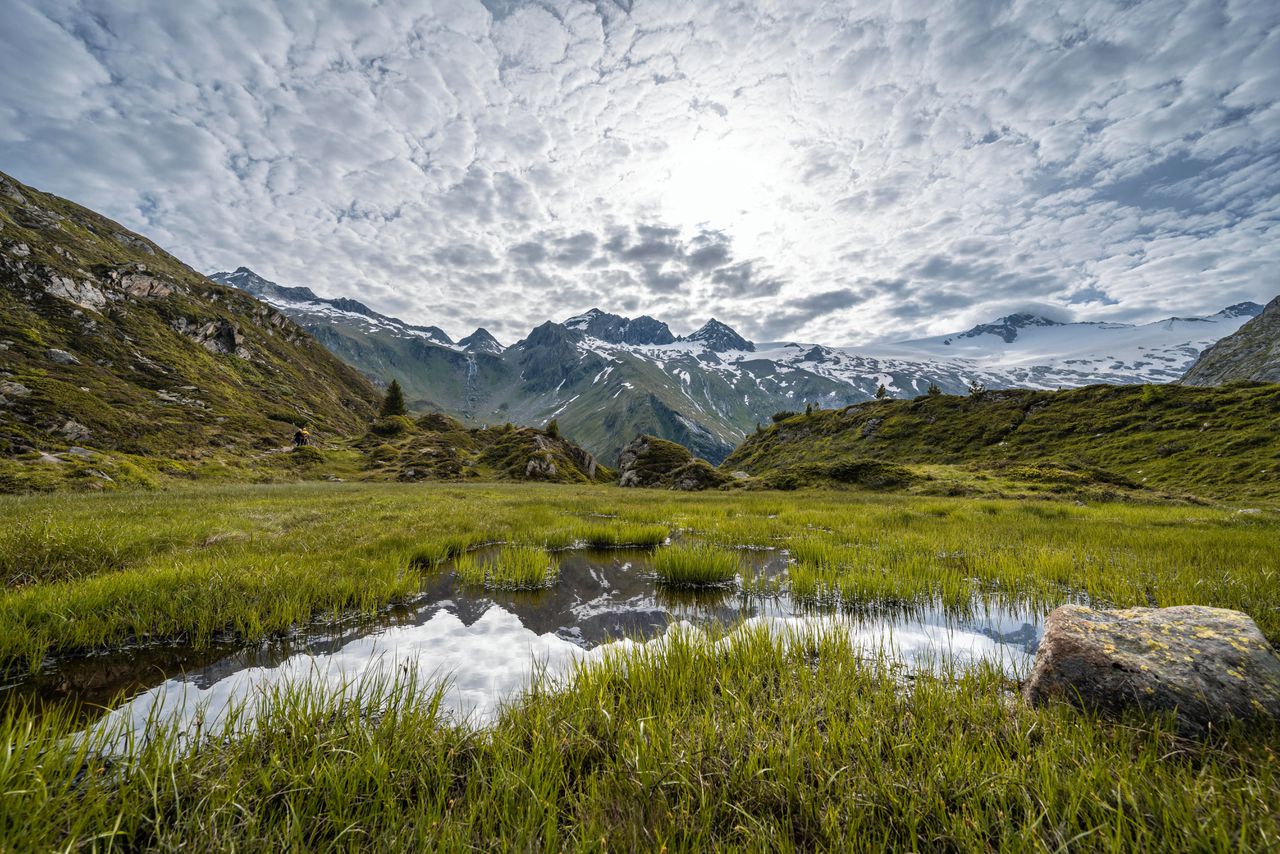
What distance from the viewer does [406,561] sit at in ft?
32.0


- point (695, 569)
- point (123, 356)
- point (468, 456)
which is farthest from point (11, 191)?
point (695, 569)

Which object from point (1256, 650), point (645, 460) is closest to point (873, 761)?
point (1256, 650)

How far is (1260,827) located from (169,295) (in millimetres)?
129864

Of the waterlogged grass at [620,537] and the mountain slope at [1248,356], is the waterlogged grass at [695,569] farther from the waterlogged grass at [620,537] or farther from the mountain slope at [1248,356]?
the mountain slope at [1248,356]

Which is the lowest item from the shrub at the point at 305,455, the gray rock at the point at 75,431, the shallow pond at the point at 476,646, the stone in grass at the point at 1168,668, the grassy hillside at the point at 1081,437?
the shrub at the point at 305,455

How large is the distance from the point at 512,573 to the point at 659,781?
6.89 metres

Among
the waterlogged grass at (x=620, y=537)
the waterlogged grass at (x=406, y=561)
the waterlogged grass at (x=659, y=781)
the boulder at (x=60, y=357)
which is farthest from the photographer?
the boulder at (x=60, y=357)

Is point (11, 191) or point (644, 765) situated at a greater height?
point (11, 191)

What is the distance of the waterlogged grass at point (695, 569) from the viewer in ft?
30.7

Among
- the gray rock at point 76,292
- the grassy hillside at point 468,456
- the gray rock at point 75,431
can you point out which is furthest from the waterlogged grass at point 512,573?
the gray rock at point 76,292

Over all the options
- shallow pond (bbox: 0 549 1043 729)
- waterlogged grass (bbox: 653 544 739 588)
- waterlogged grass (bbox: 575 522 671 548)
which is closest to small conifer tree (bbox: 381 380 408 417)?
waterlogged grass (bbox: 575 522 671 548)

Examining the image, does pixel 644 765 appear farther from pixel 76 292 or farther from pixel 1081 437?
pixel 76 292

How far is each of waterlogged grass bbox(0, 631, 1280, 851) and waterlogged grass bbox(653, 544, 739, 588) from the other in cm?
531

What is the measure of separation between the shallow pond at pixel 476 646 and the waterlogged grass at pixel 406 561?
19.6 inches
